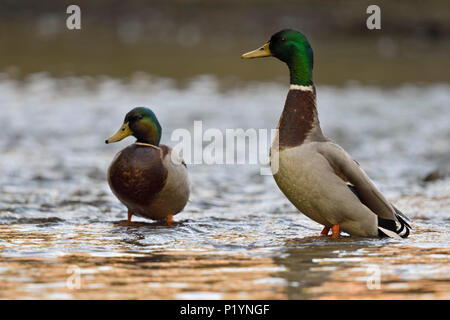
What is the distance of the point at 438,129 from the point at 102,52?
377 inches

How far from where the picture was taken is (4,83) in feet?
47.7

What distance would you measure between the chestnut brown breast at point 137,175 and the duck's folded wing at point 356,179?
3.60ft

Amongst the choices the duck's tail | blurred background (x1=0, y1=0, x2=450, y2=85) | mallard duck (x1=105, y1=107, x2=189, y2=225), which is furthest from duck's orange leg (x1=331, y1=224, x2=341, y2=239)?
blurred background (x1=0, y1=0, x2=450, y2=85)

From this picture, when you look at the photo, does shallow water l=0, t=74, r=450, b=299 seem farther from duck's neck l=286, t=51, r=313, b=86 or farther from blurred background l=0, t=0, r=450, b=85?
blurred background l=0, t=0, r=450, b=85

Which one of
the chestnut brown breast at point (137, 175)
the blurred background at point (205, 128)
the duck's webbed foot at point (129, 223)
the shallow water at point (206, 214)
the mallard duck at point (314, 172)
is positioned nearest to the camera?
the shallow water at point (206, 214)

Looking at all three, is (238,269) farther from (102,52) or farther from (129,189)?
(102,52)

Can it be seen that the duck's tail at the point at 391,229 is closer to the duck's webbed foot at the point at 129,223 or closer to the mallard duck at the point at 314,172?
the mallard duck at the point at 314,172

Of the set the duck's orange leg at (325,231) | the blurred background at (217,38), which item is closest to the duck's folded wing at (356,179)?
the duck's orange leg at (325,231)

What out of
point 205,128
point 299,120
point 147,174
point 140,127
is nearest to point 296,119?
point 299,120

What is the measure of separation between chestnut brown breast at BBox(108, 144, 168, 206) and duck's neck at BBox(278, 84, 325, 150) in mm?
886

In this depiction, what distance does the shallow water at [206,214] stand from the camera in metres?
4.02

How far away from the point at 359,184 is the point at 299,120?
50cm

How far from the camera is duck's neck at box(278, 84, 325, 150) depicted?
5.00 m
